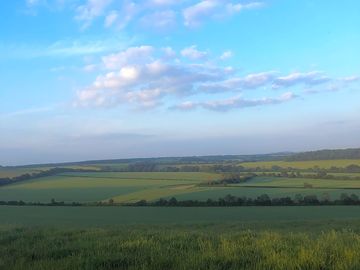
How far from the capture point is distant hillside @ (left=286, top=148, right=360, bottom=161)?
104312 millimetres

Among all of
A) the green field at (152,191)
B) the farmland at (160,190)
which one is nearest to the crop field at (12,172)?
the farmland at (160,190)

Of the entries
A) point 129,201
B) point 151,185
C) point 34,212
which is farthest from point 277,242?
point 151,185

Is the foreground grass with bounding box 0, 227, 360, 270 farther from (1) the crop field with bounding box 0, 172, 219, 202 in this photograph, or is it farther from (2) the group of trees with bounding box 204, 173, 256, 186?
(2) the group of trees with bounding box 204, 173, 256, 186

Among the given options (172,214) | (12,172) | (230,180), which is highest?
(12,172)

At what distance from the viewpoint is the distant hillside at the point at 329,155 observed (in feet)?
342

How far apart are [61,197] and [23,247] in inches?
2196

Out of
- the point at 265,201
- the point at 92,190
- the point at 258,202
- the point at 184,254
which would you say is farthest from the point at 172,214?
Result: the point at 184,254

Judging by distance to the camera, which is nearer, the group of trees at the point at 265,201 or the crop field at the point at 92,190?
the group of trees at the point at 265,201

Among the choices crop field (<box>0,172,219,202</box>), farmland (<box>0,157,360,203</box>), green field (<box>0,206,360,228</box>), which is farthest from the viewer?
crop field (<box>0,172,219,202</box>)

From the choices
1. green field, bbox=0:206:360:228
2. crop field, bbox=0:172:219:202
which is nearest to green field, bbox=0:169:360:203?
crop field, bbox=0:172:219:202

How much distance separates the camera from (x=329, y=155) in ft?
368

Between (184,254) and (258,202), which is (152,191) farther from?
(184,254)

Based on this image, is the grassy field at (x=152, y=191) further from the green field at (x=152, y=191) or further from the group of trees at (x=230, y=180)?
the group of trees at (x=230, y=180)

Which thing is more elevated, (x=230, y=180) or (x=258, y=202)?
(x=230, y=180)
